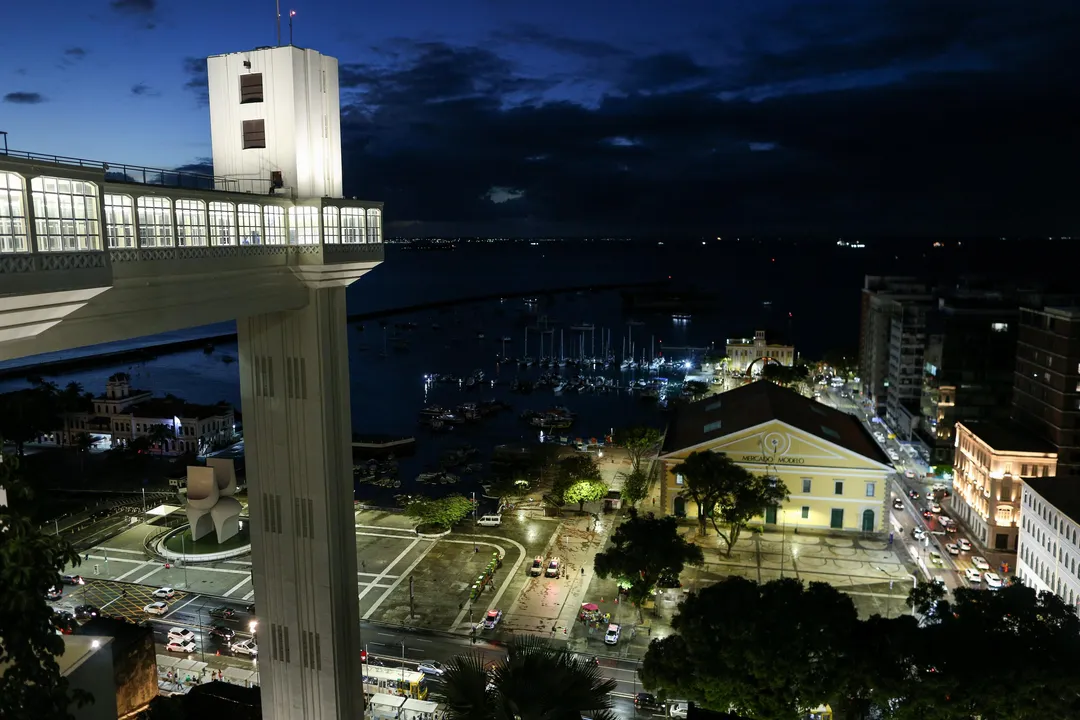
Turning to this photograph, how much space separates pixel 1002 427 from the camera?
49719 mm

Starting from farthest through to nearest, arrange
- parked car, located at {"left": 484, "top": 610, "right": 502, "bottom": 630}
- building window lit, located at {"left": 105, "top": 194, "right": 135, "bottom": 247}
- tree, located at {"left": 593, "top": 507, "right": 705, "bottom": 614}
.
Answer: parked car, located at {"left": 484, "top": 610, "right": 502, "bottom": 630} < tree, located at {"left": 593, "top": 507, "right": 705, "bottom": 614} < building window lit, located at {"left": 105, "top": 194, "right": 135, "bottom": 247}

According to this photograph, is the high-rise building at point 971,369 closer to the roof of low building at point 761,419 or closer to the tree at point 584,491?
the roof of low building at point 761,419

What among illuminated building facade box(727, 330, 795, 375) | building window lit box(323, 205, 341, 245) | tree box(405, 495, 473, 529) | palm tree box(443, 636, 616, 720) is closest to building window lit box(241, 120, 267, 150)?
building window lit box(323, 205, 341, 245)

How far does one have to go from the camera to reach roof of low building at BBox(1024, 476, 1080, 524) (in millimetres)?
36031

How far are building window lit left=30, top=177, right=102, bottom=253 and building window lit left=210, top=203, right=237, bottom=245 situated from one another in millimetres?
3062

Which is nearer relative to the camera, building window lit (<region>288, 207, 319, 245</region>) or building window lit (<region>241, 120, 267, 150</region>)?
building window lit (<region>288, 207, 319, 245</region>)

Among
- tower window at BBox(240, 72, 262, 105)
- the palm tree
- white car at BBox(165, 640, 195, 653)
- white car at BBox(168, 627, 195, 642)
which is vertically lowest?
white car at BBox(165, 640, 195, 653)

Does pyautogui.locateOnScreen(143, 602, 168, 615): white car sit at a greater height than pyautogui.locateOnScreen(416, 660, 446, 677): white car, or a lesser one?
lesser

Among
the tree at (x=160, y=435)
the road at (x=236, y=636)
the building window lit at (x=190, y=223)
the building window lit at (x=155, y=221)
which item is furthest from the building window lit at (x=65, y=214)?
the tree at (x=160, y=435)

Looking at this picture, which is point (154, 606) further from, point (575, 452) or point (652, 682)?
point (575, 452)

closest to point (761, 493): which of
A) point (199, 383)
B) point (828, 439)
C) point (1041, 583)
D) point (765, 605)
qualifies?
point (828, 439)

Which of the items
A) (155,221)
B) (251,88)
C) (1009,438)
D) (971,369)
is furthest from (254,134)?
(971,369)

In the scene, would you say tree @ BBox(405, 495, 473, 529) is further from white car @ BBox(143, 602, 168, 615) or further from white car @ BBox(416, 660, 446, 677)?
white car @ BBox(143, 602, 168, 615)

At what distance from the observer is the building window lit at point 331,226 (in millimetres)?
16016
